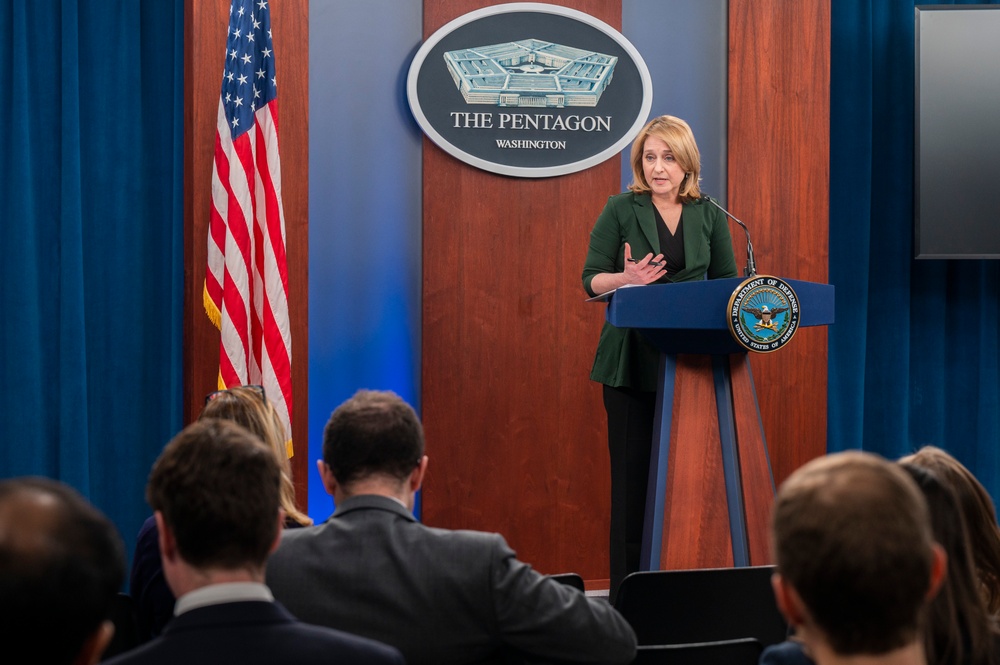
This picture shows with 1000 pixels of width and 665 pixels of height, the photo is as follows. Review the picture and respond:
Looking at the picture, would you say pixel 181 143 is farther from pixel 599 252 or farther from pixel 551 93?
pixel 599 252

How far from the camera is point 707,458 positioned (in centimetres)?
319

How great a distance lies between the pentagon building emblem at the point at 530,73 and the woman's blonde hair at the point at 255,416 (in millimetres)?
2512

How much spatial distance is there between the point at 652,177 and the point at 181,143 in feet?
7.01

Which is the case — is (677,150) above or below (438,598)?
above

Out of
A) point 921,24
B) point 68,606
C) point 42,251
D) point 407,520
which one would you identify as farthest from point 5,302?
point 921,24

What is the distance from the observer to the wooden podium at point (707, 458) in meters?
3.17

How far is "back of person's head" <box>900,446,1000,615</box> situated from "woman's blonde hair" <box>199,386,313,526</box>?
1.35 m

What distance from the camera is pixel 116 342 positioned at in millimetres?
4590

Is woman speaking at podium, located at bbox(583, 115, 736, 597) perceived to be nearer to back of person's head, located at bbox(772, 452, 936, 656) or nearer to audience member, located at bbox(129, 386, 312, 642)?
audience member, located at bbox(129, 386, 312, 642)

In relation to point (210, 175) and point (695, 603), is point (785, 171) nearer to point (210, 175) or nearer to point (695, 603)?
point (210, 175)

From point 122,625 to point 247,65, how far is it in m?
2.60

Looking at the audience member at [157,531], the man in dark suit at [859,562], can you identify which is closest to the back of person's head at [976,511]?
the man in dark suit at [859,562]

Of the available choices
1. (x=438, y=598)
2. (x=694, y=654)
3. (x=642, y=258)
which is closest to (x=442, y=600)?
(x=438, y=598)

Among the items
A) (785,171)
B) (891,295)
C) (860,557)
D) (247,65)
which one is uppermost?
(247,65)
